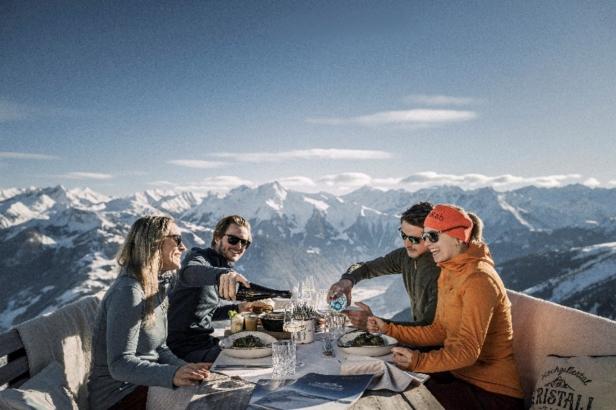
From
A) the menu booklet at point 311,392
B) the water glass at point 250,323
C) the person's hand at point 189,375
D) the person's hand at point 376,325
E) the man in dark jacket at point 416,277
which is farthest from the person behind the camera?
the man in dark jacket at point 416,277

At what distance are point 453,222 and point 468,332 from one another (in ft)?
3.40

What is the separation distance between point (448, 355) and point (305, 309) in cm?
164

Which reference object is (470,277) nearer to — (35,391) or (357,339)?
(357,339)

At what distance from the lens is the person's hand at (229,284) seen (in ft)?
15.0

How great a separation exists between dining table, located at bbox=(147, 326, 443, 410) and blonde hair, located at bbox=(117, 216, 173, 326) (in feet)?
2.60

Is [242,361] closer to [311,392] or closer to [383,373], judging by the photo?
[311,392]

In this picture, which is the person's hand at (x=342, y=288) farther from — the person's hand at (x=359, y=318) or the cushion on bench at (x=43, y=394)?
the cushion on bench at (x=43, y=394)

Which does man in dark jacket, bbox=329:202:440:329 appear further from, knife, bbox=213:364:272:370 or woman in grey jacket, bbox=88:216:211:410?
woman in grey jacket, bbox=88:216:211:410

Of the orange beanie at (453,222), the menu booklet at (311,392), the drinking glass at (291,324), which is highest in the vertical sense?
the orange beanie at (453,222)

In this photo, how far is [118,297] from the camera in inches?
158

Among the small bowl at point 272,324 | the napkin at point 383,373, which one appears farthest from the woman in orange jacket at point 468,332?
the small bowl at point 272,324

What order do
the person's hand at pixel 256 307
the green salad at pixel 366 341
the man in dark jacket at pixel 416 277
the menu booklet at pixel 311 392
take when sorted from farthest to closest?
the person's hand at pixel 256 307 < the man in dark jacket at pixel 416 277 < the green salad at pixel 366 341 < the menu booklet at pixel 311 392

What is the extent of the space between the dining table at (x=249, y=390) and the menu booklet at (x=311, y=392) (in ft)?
0.26

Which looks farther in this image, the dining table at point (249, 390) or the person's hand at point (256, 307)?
the person's hand at point (256, 307)
